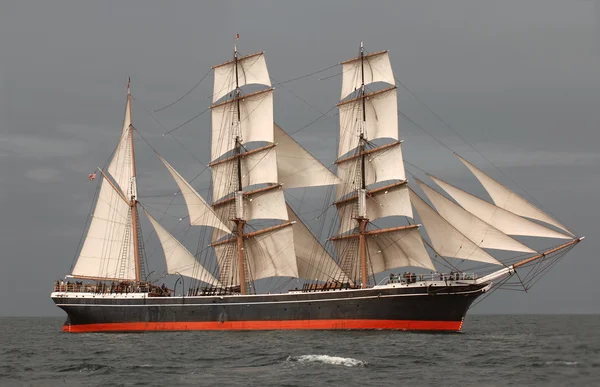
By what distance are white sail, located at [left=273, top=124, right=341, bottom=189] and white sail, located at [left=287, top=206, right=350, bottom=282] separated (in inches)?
134

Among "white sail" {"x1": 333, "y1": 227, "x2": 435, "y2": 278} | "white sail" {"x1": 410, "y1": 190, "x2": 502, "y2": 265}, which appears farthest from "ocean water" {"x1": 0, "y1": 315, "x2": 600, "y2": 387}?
"white sail" {"x1": 333, "y1": 227, "x2": 435, "y2": 278}

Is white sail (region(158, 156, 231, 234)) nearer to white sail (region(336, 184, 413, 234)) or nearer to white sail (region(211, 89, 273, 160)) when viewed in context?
white sail (region(211, 89, 273, 160))

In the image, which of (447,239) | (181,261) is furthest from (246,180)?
(447,239)

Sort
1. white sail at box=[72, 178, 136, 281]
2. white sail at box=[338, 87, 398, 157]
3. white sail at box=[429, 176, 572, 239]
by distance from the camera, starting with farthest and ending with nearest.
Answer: white sail at box=[72, 178, 136, 281] < white sail at box=[338, 87, 398, 157] < white sail at box=[429, 176, 572, 239]

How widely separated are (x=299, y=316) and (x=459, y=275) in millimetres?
12336

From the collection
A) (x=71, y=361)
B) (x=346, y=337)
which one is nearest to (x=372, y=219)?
(x=346, y=337)

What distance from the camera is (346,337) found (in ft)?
183

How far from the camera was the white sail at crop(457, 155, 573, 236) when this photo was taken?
59312mm

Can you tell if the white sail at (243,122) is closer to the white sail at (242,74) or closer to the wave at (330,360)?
the white sail at (242,74)

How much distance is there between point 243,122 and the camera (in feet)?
237

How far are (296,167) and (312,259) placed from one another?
777 centimetres

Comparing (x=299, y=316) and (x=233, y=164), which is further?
(x=233, y=164)

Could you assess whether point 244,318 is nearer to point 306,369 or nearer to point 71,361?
point 71,361

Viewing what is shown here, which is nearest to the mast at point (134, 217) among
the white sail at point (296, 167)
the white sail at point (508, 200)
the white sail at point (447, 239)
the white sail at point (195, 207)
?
the white sail at point (195, 207)
